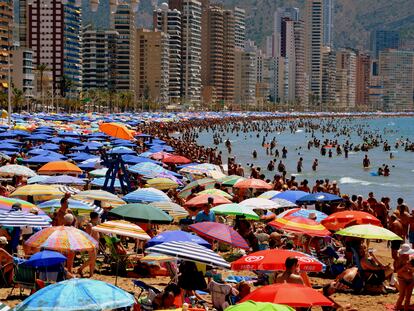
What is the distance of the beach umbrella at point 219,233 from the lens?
13031 mm

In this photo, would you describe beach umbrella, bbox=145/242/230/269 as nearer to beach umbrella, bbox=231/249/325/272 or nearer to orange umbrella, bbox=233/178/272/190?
beach umbrella, bbox=231/249/325/272

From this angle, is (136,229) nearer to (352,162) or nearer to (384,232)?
(384,232)

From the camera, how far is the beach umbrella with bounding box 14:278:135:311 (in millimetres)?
7977

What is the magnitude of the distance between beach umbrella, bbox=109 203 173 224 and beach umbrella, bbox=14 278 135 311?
5.57 m

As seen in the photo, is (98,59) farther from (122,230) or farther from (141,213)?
(122,230)

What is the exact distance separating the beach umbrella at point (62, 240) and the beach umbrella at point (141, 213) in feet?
8.31

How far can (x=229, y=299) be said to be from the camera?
10812 mm

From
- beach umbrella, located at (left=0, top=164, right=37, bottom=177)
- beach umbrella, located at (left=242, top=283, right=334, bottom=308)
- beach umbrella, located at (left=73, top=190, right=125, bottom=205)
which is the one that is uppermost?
beach umbrella, located at (left=0, top=164, right=37, bottom=177)

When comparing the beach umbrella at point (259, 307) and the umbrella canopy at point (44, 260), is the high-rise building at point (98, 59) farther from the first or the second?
the beach umbrella at point (259, 307)

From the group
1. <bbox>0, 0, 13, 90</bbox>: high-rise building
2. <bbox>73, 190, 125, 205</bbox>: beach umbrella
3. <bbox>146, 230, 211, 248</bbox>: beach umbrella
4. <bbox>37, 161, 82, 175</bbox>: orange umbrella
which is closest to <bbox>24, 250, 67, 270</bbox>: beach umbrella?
<bbox>146, 230, 211, 248</bbox>: beach umbrella

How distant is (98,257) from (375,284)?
4.95m

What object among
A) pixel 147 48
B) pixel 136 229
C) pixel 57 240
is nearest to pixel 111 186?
pixel 136 229

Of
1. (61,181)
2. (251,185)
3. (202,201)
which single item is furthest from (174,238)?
(251,185)

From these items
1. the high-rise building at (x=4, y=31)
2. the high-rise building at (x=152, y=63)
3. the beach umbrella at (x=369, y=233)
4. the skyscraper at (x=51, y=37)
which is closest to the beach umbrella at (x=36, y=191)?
the beach umbrella at (x=369, y=233)
